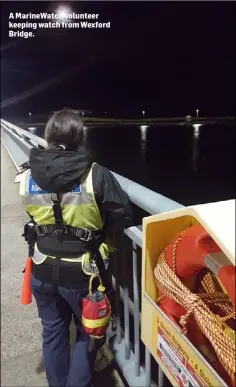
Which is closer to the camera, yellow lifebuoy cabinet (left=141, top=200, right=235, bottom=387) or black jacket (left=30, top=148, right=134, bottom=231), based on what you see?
yellow lifebuoy cabinet (left=141, top=200, right=235, bottom=387)

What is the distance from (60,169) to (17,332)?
1.65m

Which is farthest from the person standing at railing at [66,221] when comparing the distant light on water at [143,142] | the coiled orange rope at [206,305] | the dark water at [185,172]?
the distant light on water at [143,142]

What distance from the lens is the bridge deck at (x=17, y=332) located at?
246cm

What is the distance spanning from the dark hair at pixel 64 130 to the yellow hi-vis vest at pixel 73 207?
0.22m

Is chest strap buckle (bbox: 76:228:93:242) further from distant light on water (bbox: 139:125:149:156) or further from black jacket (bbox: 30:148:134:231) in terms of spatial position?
distant light on water (bbox: 139:125:149:156)

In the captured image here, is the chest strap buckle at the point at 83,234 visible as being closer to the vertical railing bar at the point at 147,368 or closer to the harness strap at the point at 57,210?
the harness strap at the point at 57,210

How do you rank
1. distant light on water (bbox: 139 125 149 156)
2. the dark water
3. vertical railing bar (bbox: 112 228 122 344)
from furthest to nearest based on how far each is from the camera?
distant light on water (bbox: 139 125 149 156) < the dark water < vertical railing bar (bbox: 112 228 122 344)

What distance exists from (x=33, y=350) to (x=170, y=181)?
54747 mm

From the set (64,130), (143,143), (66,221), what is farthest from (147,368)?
(143,143)

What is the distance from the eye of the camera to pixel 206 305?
37.9 inches

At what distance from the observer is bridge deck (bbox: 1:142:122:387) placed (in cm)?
246

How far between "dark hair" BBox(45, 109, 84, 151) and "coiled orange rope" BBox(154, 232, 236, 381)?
106 cm

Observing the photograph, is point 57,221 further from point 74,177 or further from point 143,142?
point 143,142

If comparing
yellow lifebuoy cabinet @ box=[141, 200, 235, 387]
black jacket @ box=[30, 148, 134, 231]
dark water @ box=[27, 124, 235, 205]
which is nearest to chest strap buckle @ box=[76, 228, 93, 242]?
black jacket @ box=[30, 148, 134, 231]
